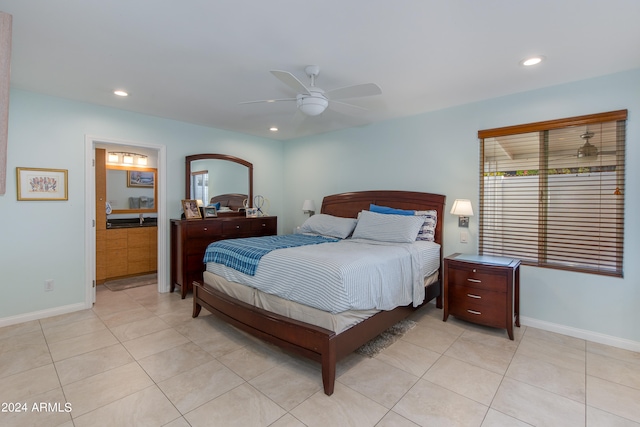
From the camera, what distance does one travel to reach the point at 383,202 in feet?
14.0

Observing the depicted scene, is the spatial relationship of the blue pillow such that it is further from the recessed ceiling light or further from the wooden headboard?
the recessed ceiling light

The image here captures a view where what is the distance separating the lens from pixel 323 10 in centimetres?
186

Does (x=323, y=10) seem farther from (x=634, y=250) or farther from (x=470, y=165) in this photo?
(x=634, y=250)

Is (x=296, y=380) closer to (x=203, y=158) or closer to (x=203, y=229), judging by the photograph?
(x=203, y=229)

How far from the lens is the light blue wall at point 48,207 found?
3.17 meters

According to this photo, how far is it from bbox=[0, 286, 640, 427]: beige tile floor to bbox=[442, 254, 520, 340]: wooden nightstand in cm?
19

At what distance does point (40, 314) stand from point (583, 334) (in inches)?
222

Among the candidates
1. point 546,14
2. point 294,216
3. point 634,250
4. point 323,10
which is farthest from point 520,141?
point 294,216

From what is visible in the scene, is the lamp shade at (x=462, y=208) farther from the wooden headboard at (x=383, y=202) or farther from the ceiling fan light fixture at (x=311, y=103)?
the ceiling fan light fixture at (x=311, y=103)

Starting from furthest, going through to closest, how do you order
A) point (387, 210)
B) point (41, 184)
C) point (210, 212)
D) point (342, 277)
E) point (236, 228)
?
point (210, 212)
point (236, 228)
point (387, 210)
point (41, 184)
point (342, 277)

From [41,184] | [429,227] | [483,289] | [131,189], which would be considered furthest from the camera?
[131,189]

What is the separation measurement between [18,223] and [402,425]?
412 cm

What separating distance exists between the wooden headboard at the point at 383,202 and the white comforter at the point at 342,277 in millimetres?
887

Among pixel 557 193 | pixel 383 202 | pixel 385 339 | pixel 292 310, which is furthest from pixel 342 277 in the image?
pixel 557 193
